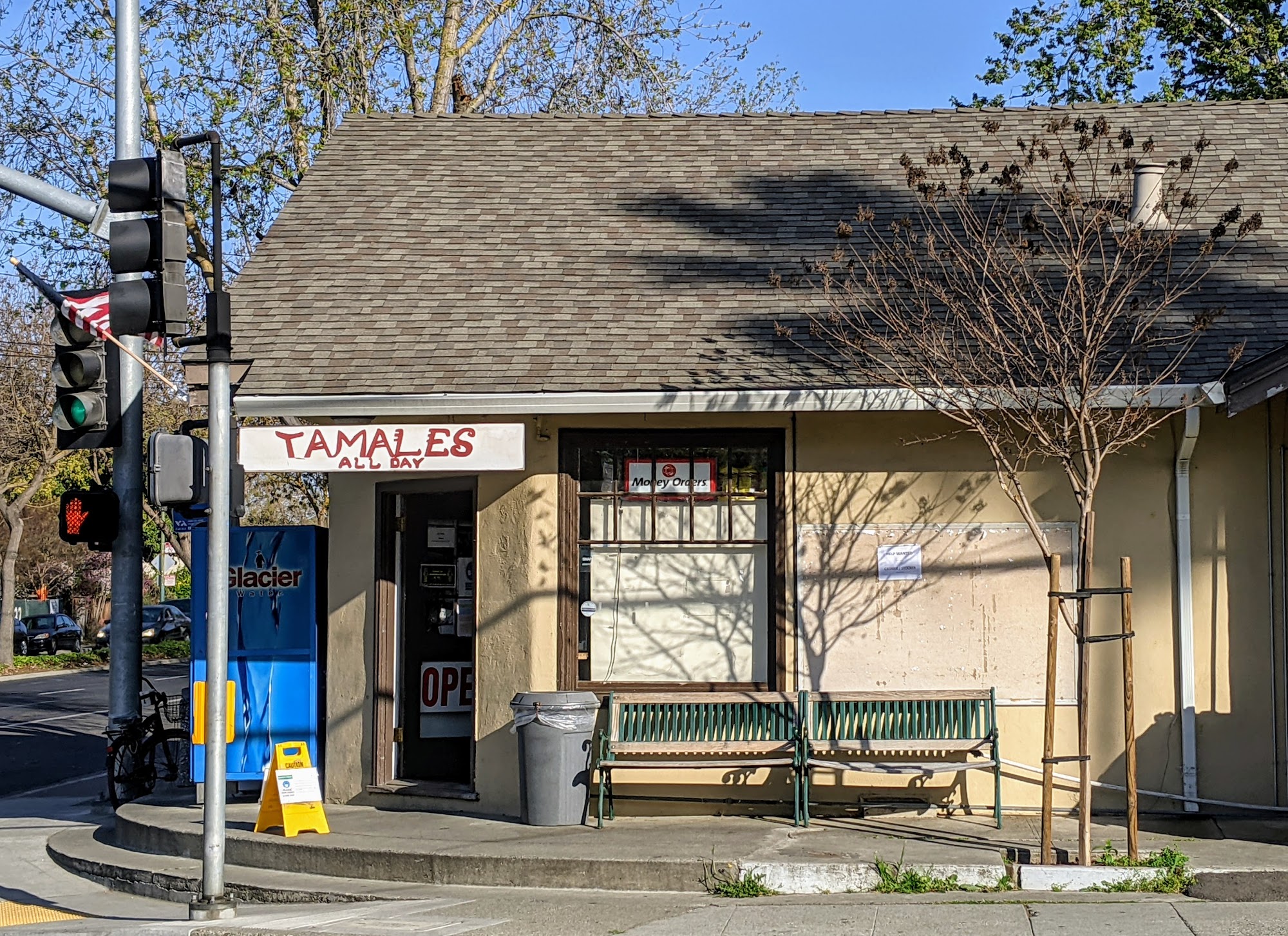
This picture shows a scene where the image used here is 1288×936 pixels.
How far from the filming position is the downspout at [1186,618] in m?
10.1

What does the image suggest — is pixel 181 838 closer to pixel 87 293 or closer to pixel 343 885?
pixel 343 885

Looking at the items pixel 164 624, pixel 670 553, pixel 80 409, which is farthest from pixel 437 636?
pixel 164 624

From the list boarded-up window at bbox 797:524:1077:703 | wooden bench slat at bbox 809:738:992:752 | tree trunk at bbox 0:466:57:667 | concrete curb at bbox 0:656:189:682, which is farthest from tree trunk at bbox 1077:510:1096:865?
concrete curb at bbox 0:656:189:682

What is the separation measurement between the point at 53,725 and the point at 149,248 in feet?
59.2

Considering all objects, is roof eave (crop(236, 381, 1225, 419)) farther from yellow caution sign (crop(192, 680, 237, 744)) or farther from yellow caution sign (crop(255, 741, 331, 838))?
yellow caution sign (crop(255, 741, 331, 838))

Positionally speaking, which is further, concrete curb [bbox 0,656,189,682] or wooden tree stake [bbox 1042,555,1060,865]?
concrete curb [bbox 0,656,189,682]

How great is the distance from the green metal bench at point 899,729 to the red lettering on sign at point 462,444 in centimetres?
295

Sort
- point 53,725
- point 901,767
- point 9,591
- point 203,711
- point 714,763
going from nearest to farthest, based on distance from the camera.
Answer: point 901,767
point 203,711
point 714,763
point 53,725
point 9,591

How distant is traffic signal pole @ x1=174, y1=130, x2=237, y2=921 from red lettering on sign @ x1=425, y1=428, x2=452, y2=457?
1843 mm

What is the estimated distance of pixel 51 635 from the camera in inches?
1916

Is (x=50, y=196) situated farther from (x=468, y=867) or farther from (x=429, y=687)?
(x=468, y=867)

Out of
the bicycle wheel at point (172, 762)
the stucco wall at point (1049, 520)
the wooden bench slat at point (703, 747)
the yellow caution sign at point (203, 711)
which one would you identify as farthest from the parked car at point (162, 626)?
the wooden bench slat at point (703, 747)

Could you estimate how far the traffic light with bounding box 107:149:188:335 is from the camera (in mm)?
8406

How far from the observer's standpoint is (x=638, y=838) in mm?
9414
